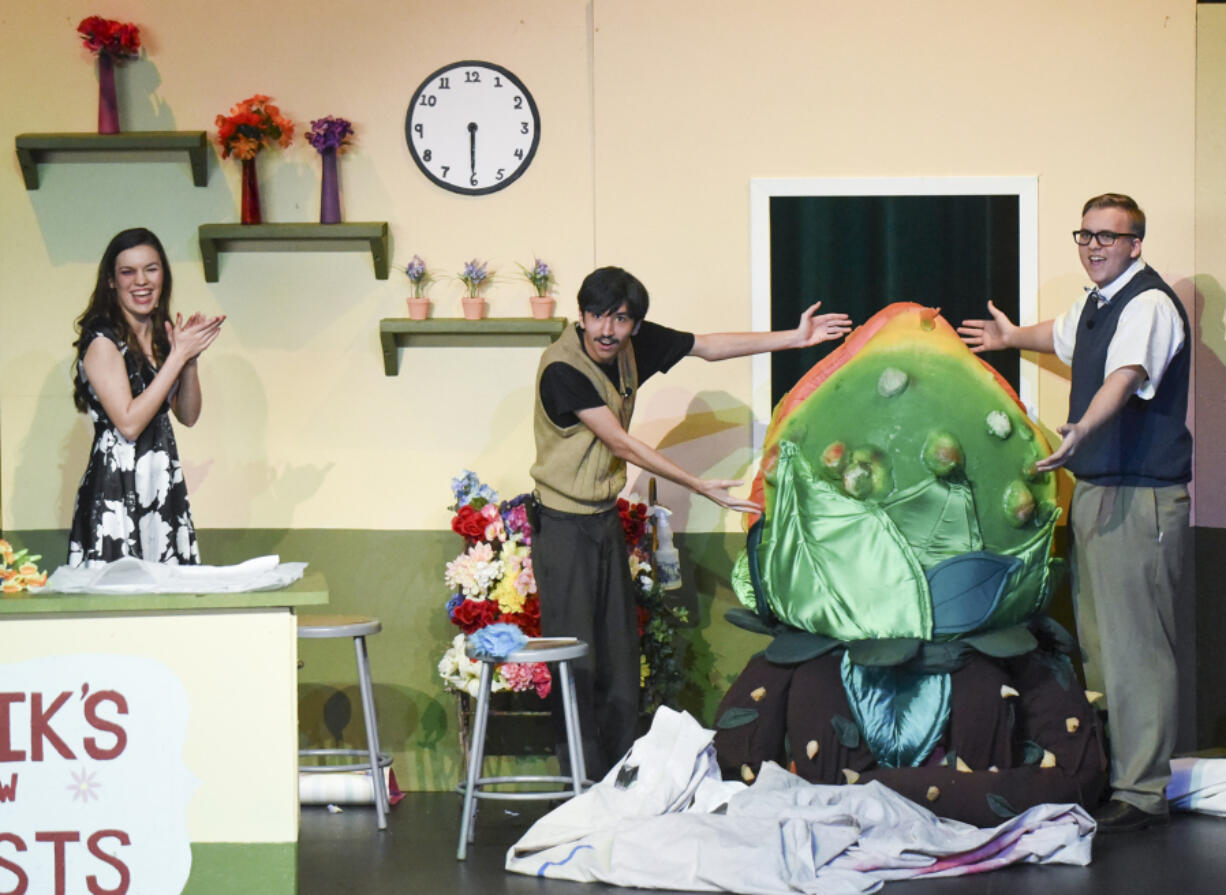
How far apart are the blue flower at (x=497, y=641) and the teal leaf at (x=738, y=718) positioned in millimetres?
617

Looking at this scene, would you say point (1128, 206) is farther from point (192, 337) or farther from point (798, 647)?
point (192, 337)

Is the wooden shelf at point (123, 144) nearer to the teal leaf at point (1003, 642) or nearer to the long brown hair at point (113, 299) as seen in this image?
the long brown hair at point (113, 299)

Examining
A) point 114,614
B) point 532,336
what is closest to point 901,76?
point 532,336

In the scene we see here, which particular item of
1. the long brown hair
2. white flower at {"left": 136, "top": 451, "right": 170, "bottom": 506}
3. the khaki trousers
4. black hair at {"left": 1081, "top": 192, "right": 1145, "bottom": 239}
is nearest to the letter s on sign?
white flower at {"left": 136, "top": 451, "right": 170, "bottom": 506}

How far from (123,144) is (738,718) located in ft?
8.47

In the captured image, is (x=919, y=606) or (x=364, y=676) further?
Result: (x=364, y=676)

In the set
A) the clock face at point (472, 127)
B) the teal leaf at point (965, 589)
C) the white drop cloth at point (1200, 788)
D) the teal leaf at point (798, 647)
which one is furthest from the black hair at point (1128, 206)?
the clock face at point (472, 127)

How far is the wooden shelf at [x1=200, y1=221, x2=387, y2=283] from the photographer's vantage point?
4723 mm

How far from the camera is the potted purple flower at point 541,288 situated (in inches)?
188

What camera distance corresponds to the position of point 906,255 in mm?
4816

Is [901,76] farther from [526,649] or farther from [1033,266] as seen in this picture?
[526,649]

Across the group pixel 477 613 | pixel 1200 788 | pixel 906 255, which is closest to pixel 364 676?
pixel 477 613

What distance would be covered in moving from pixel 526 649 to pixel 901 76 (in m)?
2.27

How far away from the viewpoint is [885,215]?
15.8 ft
